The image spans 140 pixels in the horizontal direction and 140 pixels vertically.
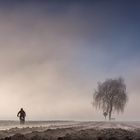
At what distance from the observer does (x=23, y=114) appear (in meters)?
71.0

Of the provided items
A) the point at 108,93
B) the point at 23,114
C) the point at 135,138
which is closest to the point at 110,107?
the point at 108,93

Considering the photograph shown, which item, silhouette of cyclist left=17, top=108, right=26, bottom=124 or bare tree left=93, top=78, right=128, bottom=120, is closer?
silhouette of cyclist left=17, top=108, right=26, bottom=124

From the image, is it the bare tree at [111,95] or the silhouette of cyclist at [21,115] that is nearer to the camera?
the silhouette of cyclist at [21,115]

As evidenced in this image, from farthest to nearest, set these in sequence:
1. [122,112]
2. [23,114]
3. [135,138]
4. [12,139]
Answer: [122,112] → [23,114] → [135,138] → [12,139]

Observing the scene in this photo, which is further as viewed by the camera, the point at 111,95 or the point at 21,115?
the point at 111,95

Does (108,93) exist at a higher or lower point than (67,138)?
higher

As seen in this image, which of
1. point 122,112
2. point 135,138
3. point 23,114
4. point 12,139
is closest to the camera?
point 12,139

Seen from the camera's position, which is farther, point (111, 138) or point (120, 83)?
point (120, 83)

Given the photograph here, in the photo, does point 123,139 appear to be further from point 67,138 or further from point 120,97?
point 120,97

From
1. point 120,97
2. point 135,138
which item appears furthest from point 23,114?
point 120,97

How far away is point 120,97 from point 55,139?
92538mm

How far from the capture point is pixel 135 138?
107 feet

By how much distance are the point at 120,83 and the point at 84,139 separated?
93.0 metres

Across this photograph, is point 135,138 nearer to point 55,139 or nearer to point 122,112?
point 55,139
